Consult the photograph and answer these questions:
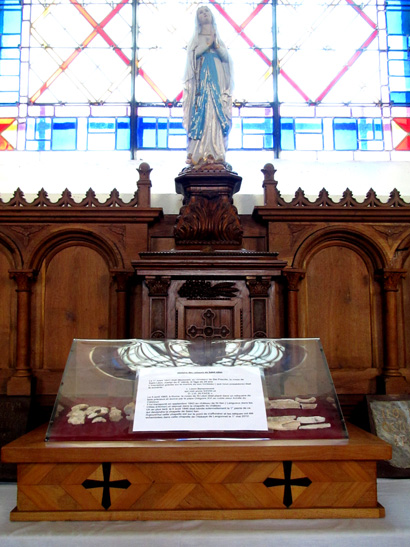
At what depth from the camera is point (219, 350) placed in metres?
2.54

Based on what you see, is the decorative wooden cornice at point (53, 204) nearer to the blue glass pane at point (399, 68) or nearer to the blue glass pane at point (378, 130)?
the blue glass pane at point (378, 130)

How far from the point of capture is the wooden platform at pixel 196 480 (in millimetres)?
2055

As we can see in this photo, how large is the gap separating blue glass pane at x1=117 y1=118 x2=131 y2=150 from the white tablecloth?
4.91 meters

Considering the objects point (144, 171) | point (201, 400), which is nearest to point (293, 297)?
point (144, 171)

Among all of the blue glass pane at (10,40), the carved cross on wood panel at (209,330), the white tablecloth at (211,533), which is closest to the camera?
the white tablecloth at (211,533)

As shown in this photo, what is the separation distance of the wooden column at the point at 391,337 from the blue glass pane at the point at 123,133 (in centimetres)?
347

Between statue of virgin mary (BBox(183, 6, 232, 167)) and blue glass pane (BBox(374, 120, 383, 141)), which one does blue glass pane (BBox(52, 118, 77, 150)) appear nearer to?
statue of virgin mary (BBox(183, 6, 232, 167))

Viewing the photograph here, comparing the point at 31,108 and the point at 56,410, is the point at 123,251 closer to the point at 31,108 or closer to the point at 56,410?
the point at 56,410

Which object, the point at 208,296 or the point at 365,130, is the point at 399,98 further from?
the point at 208,296

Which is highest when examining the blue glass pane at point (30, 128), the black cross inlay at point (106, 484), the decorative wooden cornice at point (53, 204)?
the blue glass pane at point (30, 128)

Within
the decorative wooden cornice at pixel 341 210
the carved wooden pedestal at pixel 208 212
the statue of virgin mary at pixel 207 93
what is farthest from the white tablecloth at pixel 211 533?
the statue of virgin mary at pixel 207 93

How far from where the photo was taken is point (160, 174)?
5.90 meters

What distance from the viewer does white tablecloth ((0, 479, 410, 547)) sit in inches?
73.9

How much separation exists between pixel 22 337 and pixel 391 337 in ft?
9.76
